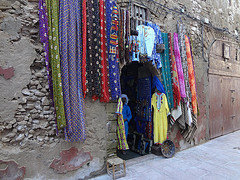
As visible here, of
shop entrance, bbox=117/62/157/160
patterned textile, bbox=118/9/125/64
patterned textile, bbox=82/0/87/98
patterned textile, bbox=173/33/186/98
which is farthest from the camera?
shop entrance, bbox=117/62/157/160

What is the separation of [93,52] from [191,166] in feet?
9.42

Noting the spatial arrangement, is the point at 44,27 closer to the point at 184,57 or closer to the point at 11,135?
the point at 11,135

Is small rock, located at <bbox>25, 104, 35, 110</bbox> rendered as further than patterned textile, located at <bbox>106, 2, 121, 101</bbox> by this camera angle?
No

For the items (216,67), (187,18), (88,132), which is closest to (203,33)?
(187,18)

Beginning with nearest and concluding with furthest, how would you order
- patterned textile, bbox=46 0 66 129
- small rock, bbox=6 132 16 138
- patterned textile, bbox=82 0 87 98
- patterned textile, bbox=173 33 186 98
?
small rock, bbox=6 132 16 138, patterned textile, bbox=46 0 66 129, patterned textile, bbox=82 0 87 98, patterned textile, bbox=173 33 186 98

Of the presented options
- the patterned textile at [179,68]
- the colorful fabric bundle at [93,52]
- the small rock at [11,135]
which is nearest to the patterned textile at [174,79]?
the patterned textile at [179,68]

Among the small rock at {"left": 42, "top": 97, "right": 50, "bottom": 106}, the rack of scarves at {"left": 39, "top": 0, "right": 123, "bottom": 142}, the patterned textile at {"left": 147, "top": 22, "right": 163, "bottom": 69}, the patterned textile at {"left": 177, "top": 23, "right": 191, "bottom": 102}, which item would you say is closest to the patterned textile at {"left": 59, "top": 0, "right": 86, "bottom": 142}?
the rack of scarves at {"left": 39, "top": 0, "right": 123, "bottom": 142}

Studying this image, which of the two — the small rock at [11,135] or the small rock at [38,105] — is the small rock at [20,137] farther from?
the small rock at [38,105]

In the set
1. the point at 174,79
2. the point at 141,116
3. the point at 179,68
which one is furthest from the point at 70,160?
the point at 179,68

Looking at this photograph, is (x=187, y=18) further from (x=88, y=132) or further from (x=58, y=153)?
(x=58, y=153)

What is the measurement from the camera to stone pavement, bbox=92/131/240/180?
3.05 meters

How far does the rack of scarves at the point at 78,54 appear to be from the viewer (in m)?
2.57

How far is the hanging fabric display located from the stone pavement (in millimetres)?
439

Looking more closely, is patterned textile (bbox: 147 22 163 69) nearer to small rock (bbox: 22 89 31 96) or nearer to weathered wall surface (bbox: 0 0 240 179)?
weathered wall surface (bbox: 0 0 240 179)
